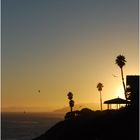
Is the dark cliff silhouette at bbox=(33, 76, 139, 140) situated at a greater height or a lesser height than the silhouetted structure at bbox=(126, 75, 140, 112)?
lesser

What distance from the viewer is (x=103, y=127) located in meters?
67.9

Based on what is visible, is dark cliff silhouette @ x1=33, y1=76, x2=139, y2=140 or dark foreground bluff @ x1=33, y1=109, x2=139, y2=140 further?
dark cliff silhouette @ x1=33, y1=76, x2=139, y2=140

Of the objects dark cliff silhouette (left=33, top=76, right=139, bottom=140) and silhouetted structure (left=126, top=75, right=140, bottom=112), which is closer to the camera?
dark cliff silhouette (left=33, top=76, right=139, bottom=140)

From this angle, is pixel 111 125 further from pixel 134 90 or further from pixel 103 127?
pixel 134 90

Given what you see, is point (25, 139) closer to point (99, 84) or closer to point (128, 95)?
point (99, 84)

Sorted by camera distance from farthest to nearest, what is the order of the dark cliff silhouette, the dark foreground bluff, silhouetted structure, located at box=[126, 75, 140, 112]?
1. silhouetted structure, located at box=[126, 75, 140, 112]
2. the dark cliff silhouette
3. the dark foreground bluff

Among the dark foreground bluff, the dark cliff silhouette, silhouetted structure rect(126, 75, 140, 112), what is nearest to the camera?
the dark foreground bluff

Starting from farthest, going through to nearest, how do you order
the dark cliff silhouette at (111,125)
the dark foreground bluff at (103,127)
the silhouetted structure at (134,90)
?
the silhouetted structure at (134,90)
the dark cliff silhouette at (111,125)
the dark foreground bluff at (103,127)

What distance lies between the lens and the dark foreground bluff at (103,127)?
62719 millimetres

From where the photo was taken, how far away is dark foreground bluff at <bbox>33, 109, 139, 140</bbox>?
62.7 m

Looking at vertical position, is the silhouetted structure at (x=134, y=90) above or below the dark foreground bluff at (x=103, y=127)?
above

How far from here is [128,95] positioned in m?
72.4

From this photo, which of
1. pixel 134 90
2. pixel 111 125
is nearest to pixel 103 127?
pixel 111 125

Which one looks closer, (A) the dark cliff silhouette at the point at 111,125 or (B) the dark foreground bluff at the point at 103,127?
(B) the dark foreground bluff at the point at 103,127
